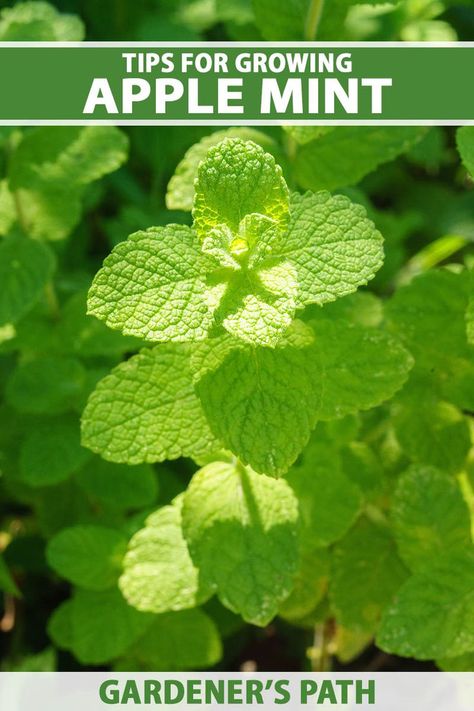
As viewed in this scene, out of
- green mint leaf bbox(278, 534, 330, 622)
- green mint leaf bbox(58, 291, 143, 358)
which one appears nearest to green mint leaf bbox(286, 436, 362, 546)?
green mint leaf bbox(278, 534, 330, 622)

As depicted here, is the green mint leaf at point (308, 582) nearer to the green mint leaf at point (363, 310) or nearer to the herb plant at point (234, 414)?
the herb plant at point (234, 414)

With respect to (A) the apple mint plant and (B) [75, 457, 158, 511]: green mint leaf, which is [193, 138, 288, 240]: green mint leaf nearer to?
(A) the apple mint plant

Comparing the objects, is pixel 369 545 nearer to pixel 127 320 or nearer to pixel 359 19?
pixel 127 320

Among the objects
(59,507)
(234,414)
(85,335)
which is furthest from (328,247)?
(59,507)

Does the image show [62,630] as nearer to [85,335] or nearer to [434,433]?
[85,335]

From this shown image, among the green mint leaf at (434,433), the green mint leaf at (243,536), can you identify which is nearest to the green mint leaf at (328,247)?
the green mint leaf at (243,536)
